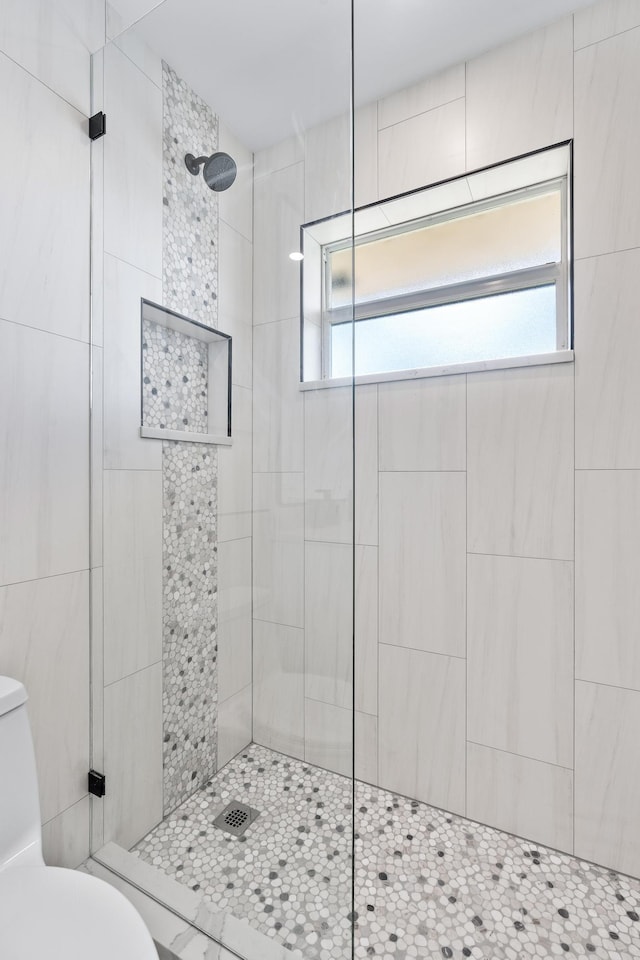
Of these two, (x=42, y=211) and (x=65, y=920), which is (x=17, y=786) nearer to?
(x=65, y=920)

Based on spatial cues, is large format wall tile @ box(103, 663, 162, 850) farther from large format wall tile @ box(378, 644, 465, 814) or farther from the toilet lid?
large format wall tile @ box(378, 644, 465, 814)

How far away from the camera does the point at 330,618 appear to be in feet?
3.10

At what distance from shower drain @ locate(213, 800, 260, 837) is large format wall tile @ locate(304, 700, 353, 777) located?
8.1 inches

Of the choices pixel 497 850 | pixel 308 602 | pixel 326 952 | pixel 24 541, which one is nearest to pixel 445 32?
pixel 308 602

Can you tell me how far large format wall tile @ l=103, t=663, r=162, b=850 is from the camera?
1190mm

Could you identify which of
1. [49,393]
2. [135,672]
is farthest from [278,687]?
[49,393]

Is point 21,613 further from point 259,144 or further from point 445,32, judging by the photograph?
point 445,32

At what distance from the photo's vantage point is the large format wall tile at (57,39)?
3.47 ft

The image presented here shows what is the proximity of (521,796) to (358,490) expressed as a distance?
3.57 ft

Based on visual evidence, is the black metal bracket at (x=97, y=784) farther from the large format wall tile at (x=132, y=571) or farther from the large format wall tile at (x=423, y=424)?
the large format wall tile at (x=423, y=424)

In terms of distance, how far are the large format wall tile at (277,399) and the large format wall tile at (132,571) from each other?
33cm

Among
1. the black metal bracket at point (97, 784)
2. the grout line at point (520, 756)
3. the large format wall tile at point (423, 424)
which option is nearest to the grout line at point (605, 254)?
the large format wall tile at point (423, 424)

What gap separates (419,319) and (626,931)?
186 centimetres

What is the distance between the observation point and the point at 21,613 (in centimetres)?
108
